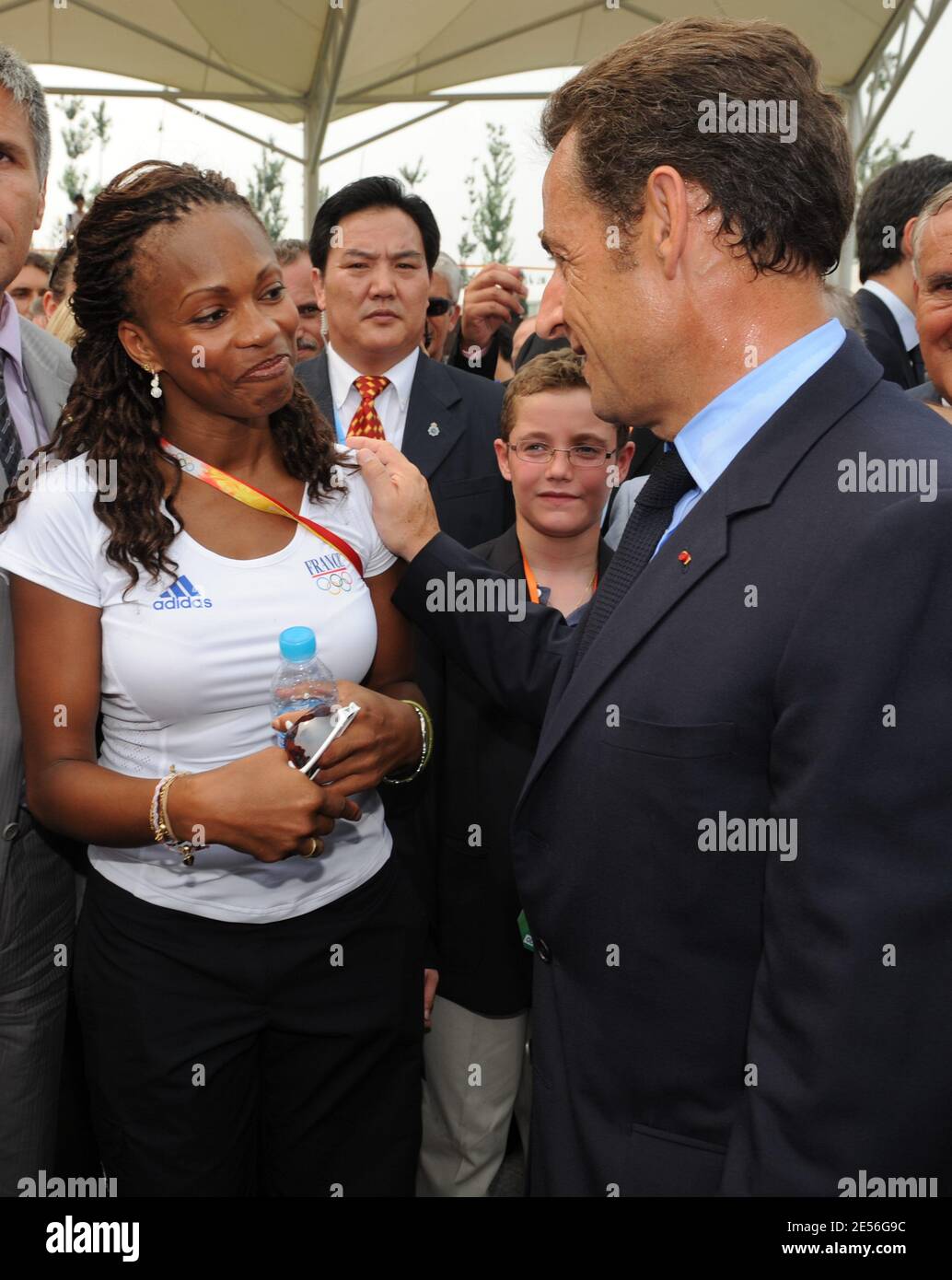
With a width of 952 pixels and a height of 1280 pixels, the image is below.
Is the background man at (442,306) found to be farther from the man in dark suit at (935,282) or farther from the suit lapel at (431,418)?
the man in dark suit at (935,282)

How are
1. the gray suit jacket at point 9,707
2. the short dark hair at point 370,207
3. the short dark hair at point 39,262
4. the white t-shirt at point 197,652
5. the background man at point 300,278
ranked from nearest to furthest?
the white t-shirt at point 197,652 < the gray suit jacket at point 9,707 < the short dark hair at point 370,207 < the background man at point 300,278 < the short dark hair at point 39,262

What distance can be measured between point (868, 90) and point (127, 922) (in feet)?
39.2

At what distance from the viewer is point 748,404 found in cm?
138

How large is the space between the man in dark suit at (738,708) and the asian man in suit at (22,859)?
104 centimetres

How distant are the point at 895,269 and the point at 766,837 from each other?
354 cm

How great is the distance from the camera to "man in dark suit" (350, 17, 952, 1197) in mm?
1119


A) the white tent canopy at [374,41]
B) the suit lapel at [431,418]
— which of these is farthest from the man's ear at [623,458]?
the white tent canopy at [374,41]

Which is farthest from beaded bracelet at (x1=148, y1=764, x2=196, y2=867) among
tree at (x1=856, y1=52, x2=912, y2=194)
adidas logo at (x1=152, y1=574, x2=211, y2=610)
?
tree at (x1=856, y1=52, x2=912, y2=194)

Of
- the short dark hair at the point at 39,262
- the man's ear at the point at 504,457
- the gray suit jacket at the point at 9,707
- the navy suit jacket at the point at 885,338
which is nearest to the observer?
the gray suit jacket at the point at 9,707

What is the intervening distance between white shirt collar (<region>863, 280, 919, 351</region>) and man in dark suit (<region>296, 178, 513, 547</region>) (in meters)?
1.66

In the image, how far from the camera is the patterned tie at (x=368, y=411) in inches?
128

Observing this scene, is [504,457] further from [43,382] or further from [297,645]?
[297,645]
